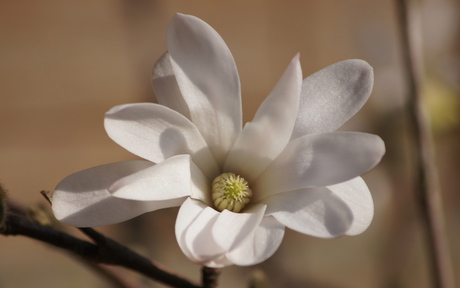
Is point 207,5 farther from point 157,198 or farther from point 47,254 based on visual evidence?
point 157,198

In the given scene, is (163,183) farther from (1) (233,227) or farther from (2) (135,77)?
(2) (135,77)

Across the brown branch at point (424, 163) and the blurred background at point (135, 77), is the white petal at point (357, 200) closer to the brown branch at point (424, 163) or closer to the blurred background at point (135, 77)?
the brown branch at point (424, 163)

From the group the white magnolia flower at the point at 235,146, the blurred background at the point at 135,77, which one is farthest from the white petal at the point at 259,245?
the blurred background at the point at 135,77

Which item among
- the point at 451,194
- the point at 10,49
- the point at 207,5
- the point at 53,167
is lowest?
the point at 451,194

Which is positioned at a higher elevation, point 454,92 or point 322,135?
point 322,135

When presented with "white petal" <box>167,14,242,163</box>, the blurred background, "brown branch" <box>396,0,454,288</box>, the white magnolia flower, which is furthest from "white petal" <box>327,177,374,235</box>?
the blurred background

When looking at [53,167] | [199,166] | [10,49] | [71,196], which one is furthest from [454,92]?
[10,49]

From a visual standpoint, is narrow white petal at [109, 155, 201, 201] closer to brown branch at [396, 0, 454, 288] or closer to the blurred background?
brown branch at [396, 0, 454, 288]
